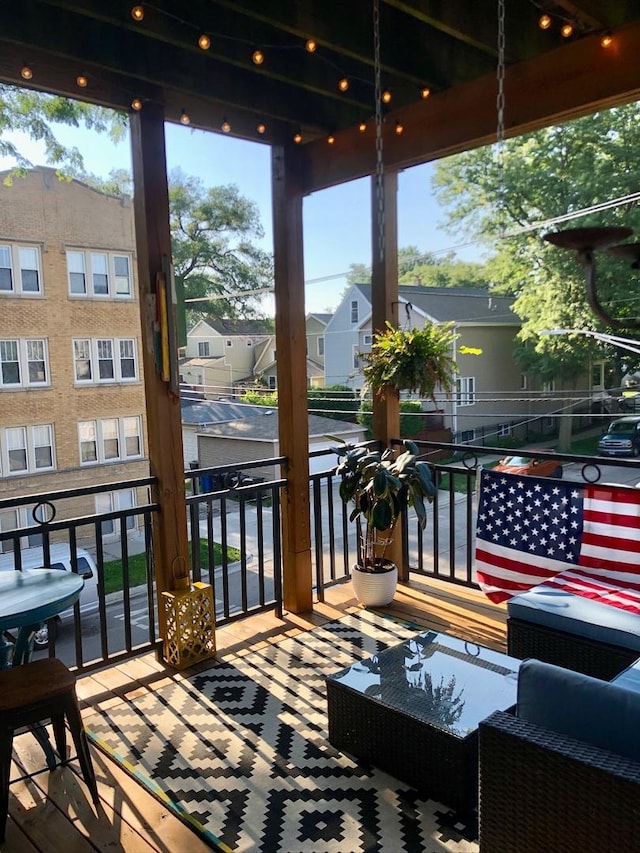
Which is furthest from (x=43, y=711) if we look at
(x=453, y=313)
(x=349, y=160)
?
(x=453, y=313)

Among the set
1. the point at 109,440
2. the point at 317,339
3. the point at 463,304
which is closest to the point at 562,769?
the point at 109,440

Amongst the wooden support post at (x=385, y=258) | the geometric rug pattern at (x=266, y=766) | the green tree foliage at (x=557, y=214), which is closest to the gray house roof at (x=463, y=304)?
the green tree foliage at (x=557, y=214)

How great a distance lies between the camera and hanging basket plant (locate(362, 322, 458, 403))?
359cm

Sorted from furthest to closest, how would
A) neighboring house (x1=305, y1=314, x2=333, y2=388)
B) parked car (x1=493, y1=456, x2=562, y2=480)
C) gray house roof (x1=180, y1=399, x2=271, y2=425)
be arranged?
gray house roof (x1=180, y1=399, x2=271, y2=425)
neighboring house (x1=305, y1=314, x2=333, y2=388)
parked car (x1=493, y1=456, x2=562, y2=480)

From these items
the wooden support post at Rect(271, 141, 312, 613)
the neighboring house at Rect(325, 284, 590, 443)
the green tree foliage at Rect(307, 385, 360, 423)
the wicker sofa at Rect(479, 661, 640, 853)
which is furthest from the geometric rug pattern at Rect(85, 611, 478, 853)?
the green tree foliage at Rect(307, 385, 360, 423)

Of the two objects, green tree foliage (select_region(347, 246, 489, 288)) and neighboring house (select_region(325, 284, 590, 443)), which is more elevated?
green tree foliage (select_region(347, 246, 489, 288))

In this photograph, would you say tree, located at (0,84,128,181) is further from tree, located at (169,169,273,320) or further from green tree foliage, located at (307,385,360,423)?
green tree foliage, located at (307,385,360,423)

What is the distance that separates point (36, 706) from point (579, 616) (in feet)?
6.37

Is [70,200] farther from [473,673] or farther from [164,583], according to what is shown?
[473,673]

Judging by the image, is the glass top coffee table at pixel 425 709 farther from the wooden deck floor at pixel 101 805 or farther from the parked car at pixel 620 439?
the parked car at pixel 620 439

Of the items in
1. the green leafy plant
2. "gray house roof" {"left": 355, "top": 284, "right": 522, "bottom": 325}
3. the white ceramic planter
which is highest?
"gray house roof" {"left": 355, "top": 284, "right": 522, "bottom": 325}

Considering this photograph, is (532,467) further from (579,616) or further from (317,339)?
(579,616)

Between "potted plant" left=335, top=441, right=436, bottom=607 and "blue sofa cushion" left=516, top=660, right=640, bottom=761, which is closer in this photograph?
"blue sofa cushion" left=516, top=660, right=640, bottom=761

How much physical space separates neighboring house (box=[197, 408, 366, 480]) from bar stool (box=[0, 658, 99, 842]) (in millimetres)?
2395
